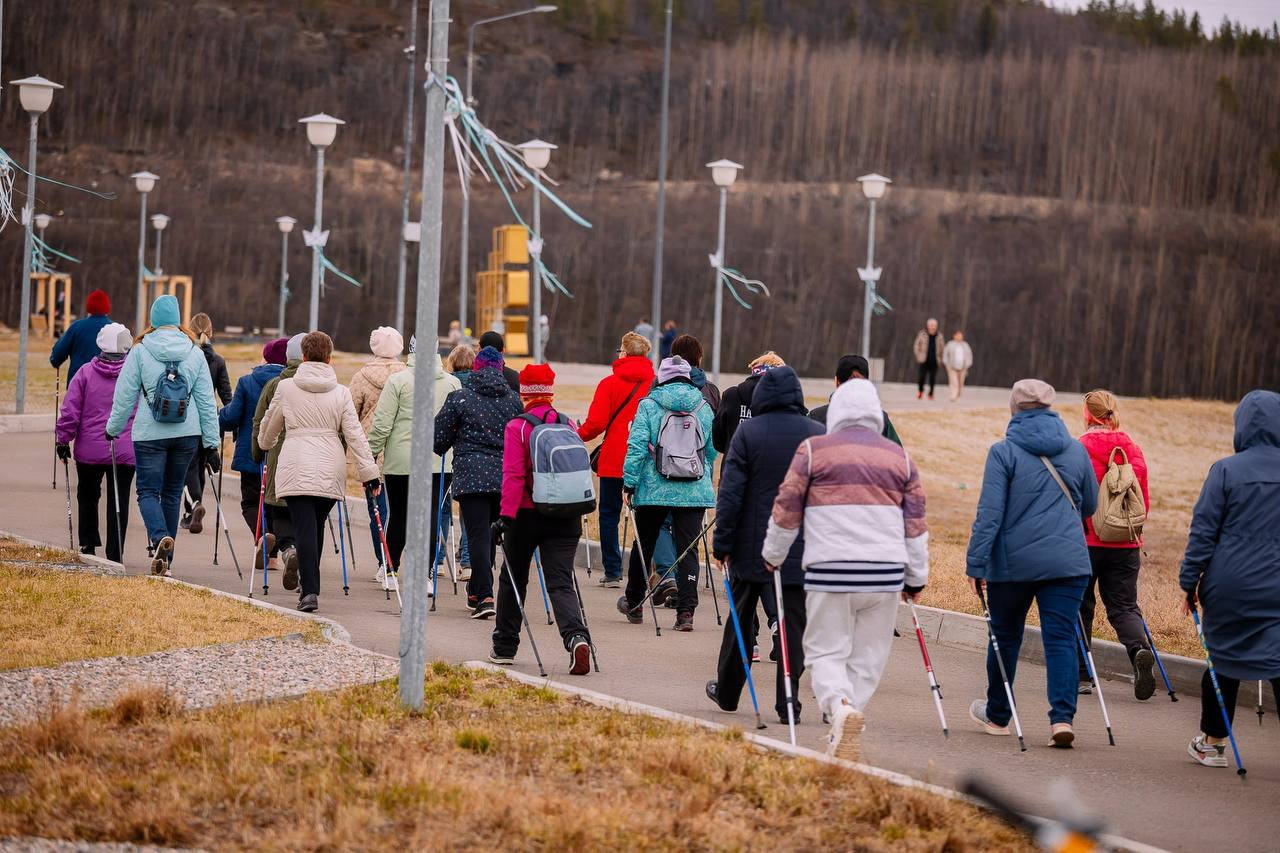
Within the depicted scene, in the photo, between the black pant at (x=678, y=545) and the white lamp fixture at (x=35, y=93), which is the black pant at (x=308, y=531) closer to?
the black pant at (x=678, y=545)

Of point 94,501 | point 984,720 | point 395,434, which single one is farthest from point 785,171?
point 984,720

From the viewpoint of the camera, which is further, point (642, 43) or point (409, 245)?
point (642, 43)

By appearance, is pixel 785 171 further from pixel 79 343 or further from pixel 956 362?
pixel 79 343

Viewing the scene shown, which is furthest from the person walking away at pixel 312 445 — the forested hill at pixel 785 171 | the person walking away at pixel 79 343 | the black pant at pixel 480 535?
the forested hill at pixel 785 171

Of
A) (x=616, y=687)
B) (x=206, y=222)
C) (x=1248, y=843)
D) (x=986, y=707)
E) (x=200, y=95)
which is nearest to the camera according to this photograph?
(x=1248, y=843)

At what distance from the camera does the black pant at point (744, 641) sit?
7766 mm

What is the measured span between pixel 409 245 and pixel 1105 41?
46.8m

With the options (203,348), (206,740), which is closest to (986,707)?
(206,740)

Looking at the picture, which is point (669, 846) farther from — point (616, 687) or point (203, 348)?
point (203, 348)

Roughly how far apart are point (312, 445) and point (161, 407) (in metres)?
1.56

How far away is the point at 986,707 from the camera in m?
8.13

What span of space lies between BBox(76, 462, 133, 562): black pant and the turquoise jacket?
163 inches

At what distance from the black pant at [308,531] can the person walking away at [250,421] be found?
1005 millimetres

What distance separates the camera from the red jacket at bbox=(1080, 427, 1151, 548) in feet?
30.4
